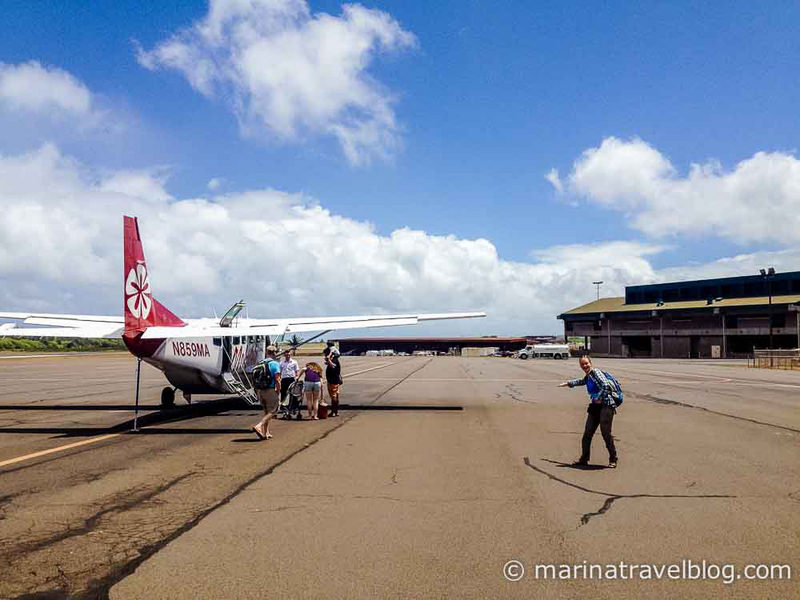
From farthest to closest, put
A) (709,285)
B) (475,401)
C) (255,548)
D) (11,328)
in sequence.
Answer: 1. (709,285)
2. (475,401)
3. (11,328)
4. (255,548)

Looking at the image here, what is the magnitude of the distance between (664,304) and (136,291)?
9922 cm

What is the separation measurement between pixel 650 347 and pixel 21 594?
10801cm

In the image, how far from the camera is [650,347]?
103188mm

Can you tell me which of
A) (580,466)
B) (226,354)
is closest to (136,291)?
(226,354)

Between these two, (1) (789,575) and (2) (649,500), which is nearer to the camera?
(1) (789,575)

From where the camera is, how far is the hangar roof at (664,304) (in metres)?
86.3

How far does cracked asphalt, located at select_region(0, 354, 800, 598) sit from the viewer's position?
5109 millimetres

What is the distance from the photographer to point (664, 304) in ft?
333

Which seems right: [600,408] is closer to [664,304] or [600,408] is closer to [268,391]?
[268,391]

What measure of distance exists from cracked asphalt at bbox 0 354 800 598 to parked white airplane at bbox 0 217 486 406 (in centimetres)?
204

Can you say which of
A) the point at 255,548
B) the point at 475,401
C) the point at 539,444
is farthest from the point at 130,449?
the point at 475,401

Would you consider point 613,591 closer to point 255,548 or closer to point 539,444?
point 255,548

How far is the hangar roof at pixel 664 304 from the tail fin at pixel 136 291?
86895 millimetres

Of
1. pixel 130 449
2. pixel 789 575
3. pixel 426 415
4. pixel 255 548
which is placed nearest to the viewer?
pixel 789 575
